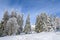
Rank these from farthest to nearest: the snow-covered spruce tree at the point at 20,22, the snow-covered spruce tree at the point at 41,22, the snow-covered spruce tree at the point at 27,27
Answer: the snow-covered spruce tree at the point at 27,27, the snow-covered spruce tree at the point at 20,22, the snow-covered spruce tree at the point at 41,22

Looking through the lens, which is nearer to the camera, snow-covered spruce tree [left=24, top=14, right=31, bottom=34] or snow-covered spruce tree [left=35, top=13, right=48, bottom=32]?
snow-covered spruce tree [left=35, top=13, right=48, bottom=32]

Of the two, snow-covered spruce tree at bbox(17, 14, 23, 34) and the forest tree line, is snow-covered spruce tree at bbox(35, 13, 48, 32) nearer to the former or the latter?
the forest tree line

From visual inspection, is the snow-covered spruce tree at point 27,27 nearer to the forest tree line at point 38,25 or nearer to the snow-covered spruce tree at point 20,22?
the snow-covered spruce tree at point 20,22

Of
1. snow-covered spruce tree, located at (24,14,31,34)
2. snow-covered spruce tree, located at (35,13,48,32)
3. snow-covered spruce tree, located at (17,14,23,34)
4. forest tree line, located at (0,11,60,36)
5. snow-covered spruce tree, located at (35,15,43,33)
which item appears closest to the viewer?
forest tree line, located at (0,11,60,36)

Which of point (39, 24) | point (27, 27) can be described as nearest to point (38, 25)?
point (39, 24)

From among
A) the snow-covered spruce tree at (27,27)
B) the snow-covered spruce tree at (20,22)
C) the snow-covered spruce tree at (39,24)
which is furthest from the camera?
the snow-covered spruce tree at (27,27)

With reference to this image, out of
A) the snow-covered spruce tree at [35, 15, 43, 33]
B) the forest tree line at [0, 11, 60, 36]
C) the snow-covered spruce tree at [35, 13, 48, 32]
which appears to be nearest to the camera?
the forest tree line at [0, 11, 60, 36]

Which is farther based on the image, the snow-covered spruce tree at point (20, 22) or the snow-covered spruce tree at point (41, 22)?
the snow-covered spruce tree at point (20, 22)

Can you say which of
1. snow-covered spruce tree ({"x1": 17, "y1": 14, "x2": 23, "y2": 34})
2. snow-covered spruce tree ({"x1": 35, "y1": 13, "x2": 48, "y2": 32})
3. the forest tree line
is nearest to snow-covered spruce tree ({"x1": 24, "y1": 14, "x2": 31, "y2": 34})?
snow-covered spruce tree ({"x1": 17, "y1": 14, "x2": 23, "y2": 34})

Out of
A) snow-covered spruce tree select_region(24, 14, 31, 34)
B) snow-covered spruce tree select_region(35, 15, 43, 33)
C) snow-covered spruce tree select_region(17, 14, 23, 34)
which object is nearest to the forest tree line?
snow-covered spruce tree select_region(35, 15, 43, 33)

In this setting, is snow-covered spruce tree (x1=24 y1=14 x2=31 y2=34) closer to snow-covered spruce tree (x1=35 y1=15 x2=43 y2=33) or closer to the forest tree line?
the forest tree line

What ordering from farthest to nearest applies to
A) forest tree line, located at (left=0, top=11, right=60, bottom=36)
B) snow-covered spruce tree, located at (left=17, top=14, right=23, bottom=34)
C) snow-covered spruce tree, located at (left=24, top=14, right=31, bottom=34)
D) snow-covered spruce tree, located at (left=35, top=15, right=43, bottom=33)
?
snow-covered spruce tree, located at (left=24, top=14, right=31, bottom=34) < snow-covered spruce tree, located at (left=17, top=14, right=23, bottom=34) < snow-covered spruce tree, located at (left=35, top=15, right=43, bottom=33) < forest tree line, located at (left=0, top=11, right=60, bottom=36)

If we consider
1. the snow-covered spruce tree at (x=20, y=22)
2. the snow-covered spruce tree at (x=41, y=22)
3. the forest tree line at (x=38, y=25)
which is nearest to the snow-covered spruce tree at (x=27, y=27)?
the snow-covered spruce tree at (x=20, y=22)

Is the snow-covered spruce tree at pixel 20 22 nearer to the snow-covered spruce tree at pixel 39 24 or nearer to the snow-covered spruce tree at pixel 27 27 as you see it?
the snow-covered spruce tree at pixel 27 27
